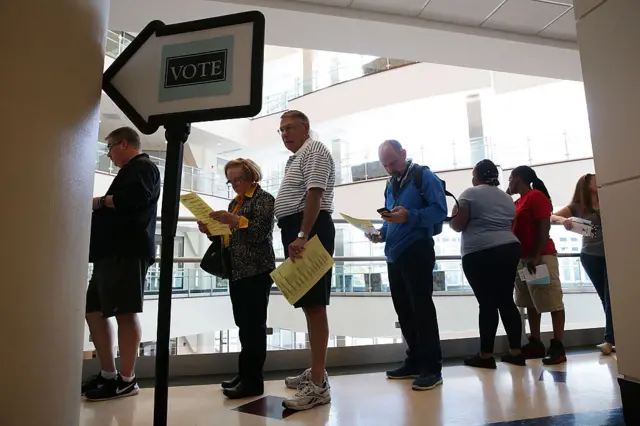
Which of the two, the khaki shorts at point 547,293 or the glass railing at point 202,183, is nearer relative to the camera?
the khaki shorts at point 547,293

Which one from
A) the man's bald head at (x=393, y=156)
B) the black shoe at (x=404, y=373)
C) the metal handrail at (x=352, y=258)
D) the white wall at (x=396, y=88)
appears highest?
the white wall at (x=396, y=88)

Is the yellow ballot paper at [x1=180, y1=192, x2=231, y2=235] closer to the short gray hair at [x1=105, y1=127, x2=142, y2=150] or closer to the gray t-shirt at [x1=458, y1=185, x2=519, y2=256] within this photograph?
the short gray hair at [x1=105, y1=127, x2=142, y2=150]

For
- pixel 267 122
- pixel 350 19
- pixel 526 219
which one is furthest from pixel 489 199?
pixel 267 122

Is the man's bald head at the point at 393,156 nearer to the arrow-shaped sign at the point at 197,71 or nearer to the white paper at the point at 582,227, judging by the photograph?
the white paper at the point at 582,227

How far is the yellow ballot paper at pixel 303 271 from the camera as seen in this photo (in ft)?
5.30

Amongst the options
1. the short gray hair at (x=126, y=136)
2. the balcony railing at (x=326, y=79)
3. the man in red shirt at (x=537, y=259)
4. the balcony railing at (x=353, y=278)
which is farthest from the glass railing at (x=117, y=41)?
the man in red shirt at (x=537, y=259)

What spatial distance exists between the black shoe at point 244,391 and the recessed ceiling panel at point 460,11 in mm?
2504

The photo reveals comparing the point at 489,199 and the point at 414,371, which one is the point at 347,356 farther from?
the point at 489,199

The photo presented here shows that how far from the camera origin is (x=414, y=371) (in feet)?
7.32

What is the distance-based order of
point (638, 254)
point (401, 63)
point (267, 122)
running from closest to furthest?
point (638, 254)
point (401, 63)
point (267, 122)

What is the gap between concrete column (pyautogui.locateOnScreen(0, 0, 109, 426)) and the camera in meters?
0.87

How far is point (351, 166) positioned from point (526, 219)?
8.81 metres

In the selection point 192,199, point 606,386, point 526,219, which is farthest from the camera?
point 526,219

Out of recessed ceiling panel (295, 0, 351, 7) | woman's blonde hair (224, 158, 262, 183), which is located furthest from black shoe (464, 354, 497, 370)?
recessed ceiling panel (295, 0, 351, 7)
